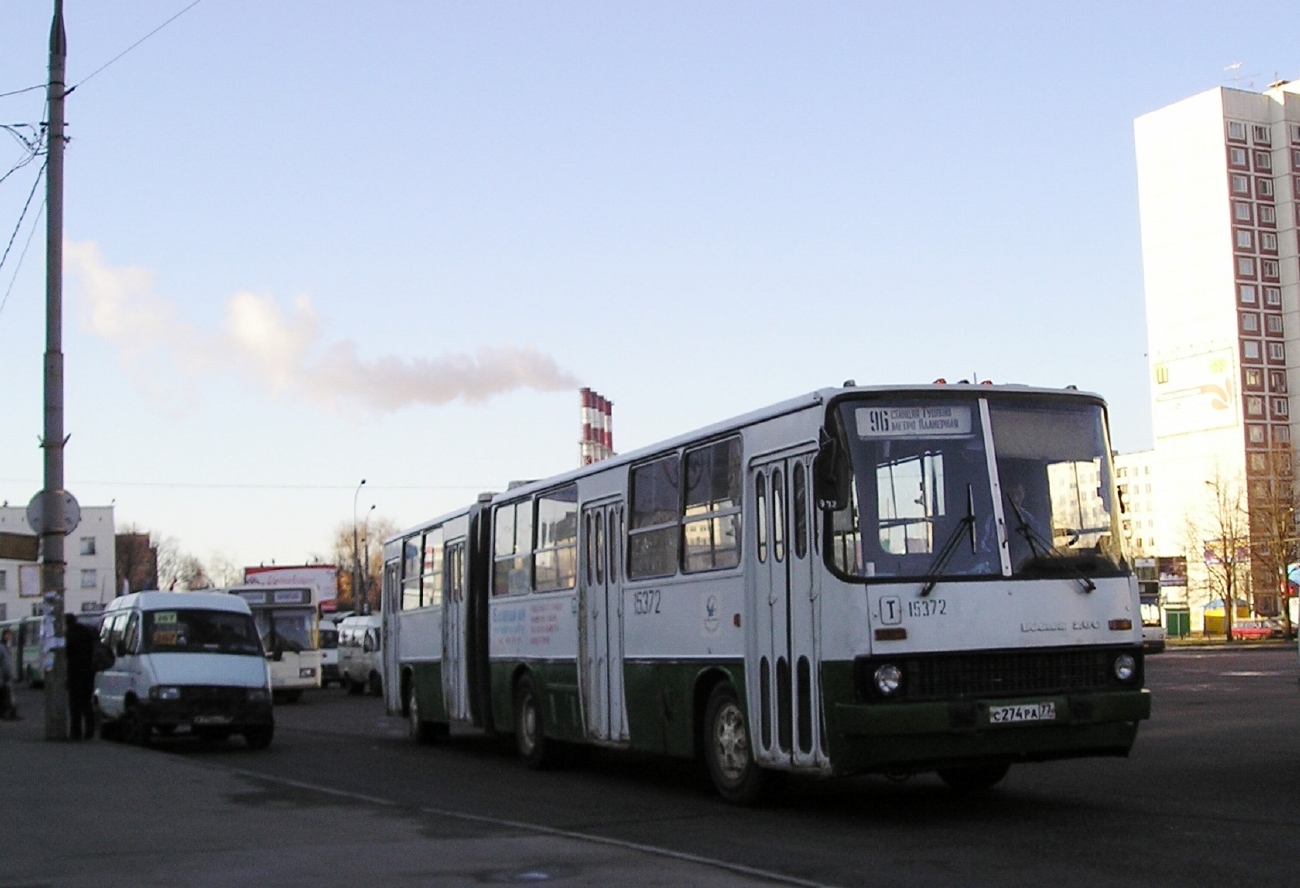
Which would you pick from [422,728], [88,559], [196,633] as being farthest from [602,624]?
[88,559]

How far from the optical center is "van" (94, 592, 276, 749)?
22953mm

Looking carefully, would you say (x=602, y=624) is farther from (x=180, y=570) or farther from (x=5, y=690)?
(x=180, y=570)

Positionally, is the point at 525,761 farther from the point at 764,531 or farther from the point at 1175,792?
the point at 1175,792

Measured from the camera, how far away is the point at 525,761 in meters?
18.9

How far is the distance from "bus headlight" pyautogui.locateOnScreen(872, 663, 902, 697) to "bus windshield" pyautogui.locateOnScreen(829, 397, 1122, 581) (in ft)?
2.14

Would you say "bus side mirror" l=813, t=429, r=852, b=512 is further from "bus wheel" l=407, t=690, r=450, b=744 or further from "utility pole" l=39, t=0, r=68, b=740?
"utility pole" l=39, t=0, r=68, b=740

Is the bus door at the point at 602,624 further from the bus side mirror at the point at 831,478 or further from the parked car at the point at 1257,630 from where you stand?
the parked car at the point at 1257,630

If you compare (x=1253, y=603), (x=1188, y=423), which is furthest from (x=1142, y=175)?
(x=1253, y=603)

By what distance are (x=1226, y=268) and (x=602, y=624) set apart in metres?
111

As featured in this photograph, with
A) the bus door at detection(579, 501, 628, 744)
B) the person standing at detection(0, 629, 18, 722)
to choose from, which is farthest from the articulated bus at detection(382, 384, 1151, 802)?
the person standing at detection(0, 629, 18, 722)

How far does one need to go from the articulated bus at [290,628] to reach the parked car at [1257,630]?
52888 mm

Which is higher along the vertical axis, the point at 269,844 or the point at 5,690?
the point at 5,690

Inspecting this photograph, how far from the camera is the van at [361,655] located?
46.0 m

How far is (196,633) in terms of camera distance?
23.9 meters
